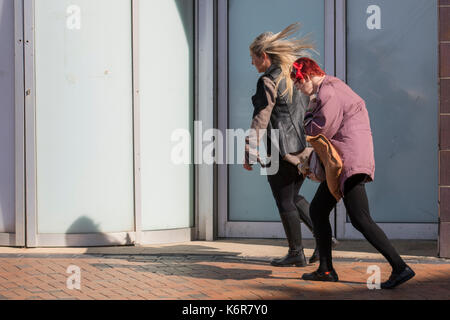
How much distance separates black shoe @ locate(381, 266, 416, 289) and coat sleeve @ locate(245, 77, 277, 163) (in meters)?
1.38

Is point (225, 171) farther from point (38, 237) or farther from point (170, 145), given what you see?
point (38, 237)

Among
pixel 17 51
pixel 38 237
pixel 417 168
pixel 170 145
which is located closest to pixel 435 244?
pixel 417 168

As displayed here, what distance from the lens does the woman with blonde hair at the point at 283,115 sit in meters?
6.38

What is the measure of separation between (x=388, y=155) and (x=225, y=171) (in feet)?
5.53

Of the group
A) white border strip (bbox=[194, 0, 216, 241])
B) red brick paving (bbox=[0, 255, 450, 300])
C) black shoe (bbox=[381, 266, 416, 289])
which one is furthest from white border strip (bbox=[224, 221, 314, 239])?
black shoe (bbox=[381, 266, 416, 289])

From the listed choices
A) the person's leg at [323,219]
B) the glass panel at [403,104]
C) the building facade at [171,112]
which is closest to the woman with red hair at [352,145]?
the person's leg at [323,219]

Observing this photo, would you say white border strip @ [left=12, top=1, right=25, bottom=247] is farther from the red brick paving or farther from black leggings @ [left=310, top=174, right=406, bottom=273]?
black leggings @ [left=310, top=174, right=406, bottom=273]

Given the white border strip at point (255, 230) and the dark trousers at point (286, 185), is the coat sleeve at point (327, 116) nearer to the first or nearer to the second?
the dark trousers at point (286, 185)

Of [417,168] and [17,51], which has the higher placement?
[17,51]

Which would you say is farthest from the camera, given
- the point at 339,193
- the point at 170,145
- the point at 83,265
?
the point at 170,145

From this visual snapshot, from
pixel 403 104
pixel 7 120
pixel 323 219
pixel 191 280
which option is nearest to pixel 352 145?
pixel 323 219

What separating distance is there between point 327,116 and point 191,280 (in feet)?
5.41

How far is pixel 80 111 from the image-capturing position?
805 cm

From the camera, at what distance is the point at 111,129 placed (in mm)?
8117
